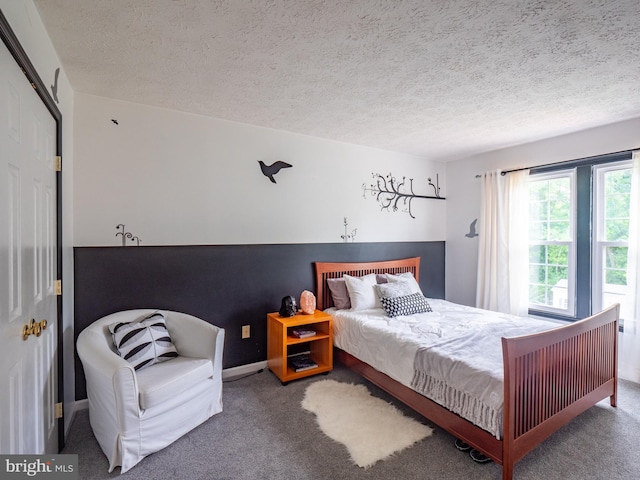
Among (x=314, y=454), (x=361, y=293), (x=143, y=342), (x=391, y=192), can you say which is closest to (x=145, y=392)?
(x=143, y=342)

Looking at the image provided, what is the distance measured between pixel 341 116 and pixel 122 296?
240 centimetres

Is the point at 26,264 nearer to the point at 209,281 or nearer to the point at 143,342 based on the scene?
the point at 143,342

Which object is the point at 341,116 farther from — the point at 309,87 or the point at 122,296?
the point at 122,296

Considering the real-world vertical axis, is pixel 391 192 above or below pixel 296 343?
above

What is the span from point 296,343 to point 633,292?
309 centimetres

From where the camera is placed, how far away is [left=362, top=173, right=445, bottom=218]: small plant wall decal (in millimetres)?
3934

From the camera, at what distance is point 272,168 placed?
3.19 metres

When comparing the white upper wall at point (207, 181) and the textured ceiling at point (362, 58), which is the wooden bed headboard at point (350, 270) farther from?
the textured ceiling at point (362, 58)

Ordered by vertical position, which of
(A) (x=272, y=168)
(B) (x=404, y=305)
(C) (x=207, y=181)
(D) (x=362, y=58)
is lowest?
(B) (x=404, y=305)

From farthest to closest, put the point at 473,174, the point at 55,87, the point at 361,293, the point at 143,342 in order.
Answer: the point at 473,174 → the point at 361,293 → the point at 143,342 → the point at 55,87

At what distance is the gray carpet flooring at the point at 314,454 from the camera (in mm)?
1756

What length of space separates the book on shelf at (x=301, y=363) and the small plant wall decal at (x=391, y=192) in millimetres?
1989

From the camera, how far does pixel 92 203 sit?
244 cm

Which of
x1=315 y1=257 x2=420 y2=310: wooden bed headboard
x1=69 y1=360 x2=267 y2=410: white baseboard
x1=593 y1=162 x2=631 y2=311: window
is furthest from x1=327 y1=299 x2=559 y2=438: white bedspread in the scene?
x1=593 y1=162 x2=631 y2=311: window
